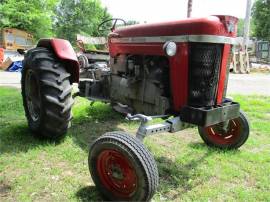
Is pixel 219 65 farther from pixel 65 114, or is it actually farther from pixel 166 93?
pixel 65 114

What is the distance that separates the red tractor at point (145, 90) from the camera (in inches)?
119

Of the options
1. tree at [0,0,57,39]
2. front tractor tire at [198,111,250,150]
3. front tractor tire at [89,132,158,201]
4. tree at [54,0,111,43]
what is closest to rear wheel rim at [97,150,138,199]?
front tractor tire at [89,132,158,201]

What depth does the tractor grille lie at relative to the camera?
3.29 m

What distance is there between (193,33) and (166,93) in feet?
2.64

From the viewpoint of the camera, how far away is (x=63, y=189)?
3182 mm

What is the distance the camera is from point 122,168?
3029 mm

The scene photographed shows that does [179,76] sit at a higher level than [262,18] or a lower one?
lower

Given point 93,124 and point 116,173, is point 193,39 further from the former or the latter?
point 93,124

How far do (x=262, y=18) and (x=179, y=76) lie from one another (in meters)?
27.8

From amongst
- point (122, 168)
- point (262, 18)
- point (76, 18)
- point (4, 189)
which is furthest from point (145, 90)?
point (76, 18)

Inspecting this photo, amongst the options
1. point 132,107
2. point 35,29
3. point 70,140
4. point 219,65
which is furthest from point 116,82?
point 35,29

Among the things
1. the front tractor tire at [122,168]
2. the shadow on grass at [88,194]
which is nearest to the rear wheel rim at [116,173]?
the front tractor tire at [122,168]

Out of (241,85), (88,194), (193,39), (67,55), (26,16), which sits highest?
(26,16)

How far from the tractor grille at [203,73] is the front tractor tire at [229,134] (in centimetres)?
80
